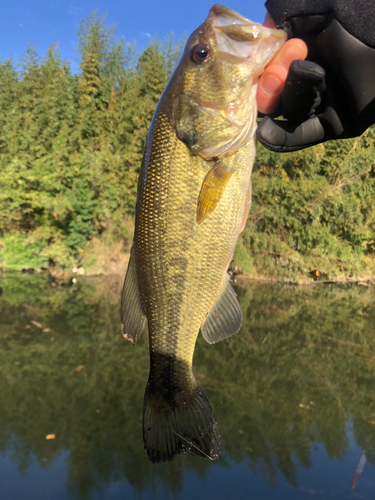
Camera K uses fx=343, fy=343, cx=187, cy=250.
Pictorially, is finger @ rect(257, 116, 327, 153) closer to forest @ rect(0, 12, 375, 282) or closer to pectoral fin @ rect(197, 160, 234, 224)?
pectoral fin @ rect(197, 160, 234, 224)

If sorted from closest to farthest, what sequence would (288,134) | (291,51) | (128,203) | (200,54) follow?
1. (291,51)
2. (200,54)
3. (288,134)
4. (128,203)

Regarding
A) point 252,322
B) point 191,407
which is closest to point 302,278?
point 252,322

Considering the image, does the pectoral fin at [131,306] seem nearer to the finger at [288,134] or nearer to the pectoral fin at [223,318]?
the pectoral fin at [223,318]

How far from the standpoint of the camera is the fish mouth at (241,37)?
4.51 ft

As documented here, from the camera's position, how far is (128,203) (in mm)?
9812

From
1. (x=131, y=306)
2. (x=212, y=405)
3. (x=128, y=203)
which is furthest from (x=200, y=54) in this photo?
(x=128, y=203)

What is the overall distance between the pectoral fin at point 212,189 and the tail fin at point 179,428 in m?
0.86

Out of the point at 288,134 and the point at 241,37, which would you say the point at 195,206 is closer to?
the point at 288,134

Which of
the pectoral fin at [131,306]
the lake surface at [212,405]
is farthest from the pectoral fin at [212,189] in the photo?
the lake surface at [212,405]

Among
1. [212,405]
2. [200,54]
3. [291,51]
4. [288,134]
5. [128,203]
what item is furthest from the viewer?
[128,203]

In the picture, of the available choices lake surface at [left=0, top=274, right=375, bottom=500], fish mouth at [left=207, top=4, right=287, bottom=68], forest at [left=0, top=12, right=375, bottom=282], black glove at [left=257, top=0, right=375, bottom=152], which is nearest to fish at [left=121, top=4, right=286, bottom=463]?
fish mouth at [left=207, top=4, right=287, bottom=68]

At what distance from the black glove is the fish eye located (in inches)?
11.8

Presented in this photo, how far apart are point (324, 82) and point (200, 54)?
0.55 meters

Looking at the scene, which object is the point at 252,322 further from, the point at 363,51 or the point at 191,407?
the point at 363,51
